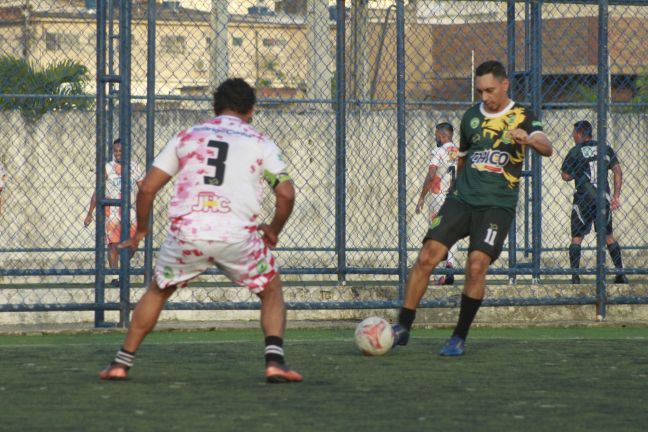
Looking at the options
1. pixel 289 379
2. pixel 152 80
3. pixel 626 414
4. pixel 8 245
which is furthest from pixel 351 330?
pixel 8 245

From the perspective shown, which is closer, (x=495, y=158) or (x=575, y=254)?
(x=495, y=158)

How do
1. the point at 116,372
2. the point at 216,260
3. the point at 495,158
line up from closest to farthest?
the point at 216,260
the point at 116,372
the point at 495,158

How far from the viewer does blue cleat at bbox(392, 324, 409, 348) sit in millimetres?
9773

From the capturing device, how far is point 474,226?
9.70m

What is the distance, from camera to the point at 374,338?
9.52 metres

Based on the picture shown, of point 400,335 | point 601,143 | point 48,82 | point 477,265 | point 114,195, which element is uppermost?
point 48,82

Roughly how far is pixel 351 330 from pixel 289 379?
4.54 meters

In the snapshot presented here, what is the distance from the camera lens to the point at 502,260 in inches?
731

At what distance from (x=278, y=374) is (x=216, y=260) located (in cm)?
71

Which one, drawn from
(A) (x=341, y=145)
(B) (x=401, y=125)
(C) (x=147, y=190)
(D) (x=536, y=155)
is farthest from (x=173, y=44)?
(C) (x=147, y=190)

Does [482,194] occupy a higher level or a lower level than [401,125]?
lower

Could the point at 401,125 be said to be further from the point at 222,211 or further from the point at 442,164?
the point at 222,211

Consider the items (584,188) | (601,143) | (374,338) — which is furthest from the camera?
(584,188)

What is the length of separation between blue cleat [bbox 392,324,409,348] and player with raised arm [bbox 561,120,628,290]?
22.0 feet
